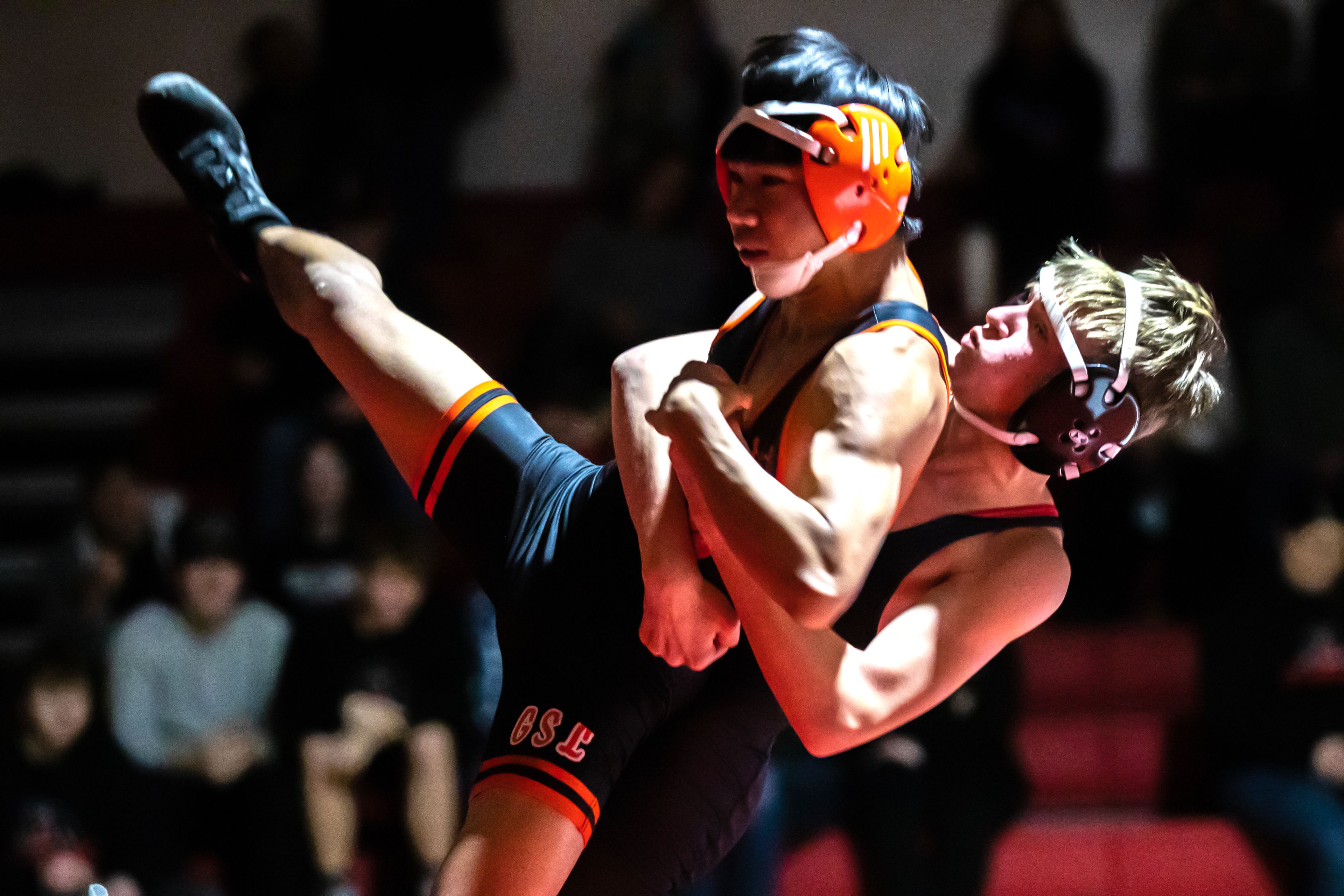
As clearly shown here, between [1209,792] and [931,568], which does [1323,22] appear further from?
[931,568]

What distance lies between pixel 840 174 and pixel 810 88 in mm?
141

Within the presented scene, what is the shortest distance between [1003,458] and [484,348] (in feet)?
13.9

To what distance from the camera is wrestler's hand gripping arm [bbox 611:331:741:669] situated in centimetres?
209

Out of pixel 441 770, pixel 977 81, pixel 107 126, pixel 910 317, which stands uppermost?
pixel 910 317

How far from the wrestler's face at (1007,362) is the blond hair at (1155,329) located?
0.13 feet

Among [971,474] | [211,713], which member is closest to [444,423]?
[971,474]

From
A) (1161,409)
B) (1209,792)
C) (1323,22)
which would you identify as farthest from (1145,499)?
(1161,409)

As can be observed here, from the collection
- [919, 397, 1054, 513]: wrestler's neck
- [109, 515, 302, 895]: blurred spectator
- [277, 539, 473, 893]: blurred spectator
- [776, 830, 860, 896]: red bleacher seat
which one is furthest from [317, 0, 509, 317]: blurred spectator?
[919, 397, 1054, 513]: wrestler's neck

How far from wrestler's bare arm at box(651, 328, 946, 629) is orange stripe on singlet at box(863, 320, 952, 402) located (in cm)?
2

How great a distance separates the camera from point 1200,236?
618cm

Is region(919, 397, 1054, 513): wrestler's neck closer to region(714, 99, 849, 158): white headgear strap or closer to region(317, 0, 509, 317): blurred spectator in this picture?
region(714, 99, 849, 158): white headgear strap

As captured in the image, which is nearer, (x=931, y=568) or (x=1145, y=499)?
(x=931, y=568)

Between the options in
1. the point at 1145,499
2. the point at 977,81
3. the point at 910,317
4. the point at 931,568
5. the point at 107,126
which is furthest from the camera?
the point at 107,126

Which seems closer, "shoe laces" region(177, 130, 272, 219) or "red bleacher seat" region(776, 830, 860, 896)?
"shoe laces" region(177, 130, 272, 219)
